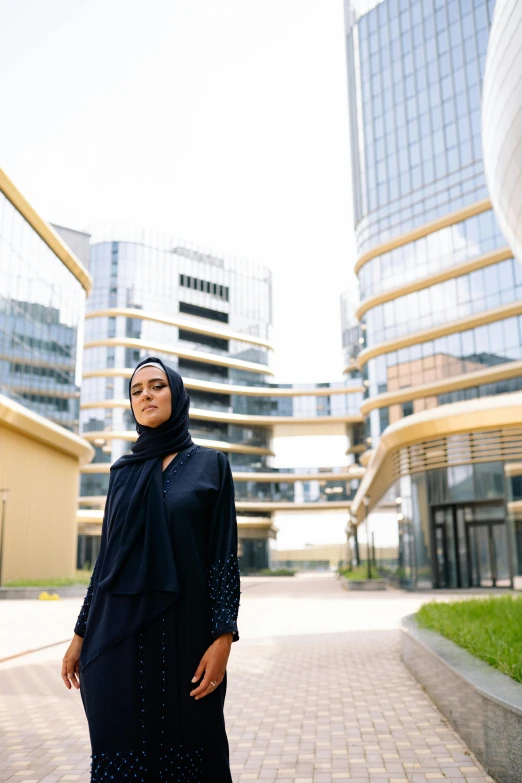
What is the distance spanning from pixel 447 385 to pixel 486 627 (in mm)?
37760

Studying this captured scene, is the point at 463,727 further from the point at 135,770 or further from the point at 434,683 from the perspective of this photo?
the point at 135,770

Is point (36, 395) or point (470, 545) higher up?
point (36, 395)

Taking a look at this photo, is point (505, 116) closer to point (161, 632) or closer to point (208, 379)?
point (161, 632)

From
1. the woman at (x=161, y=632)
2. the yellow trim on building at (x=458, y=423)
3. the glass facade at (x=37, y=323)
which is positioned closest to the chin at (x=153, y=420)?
the woman at (x=161, y=632)

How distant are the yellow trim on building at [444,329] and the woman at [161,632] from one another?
40643 mm

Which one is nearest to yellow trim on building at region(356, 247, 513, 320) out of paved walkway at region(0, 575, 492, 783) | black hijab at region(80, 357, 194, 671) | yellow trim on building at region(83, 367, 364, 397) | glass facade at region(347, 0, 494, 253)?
glass facade at region(347, 0, 494, 253)

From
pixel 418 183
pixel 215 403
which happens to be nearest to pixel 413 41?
pixel 418 183

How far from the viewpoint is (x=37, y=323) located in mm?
35062

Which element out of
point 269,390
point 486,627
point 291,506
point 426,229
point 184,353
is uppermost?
point 184,353

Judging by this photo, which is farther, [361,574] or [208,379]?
[208,379]

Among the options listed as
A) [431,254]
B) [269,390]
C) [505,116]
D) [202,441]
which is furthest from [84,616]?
[269,390]

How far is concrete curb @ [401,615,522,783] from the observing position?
4.62m

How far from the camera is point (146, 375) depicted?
327 cm

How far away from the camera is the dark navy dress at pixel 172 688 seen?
277cm
